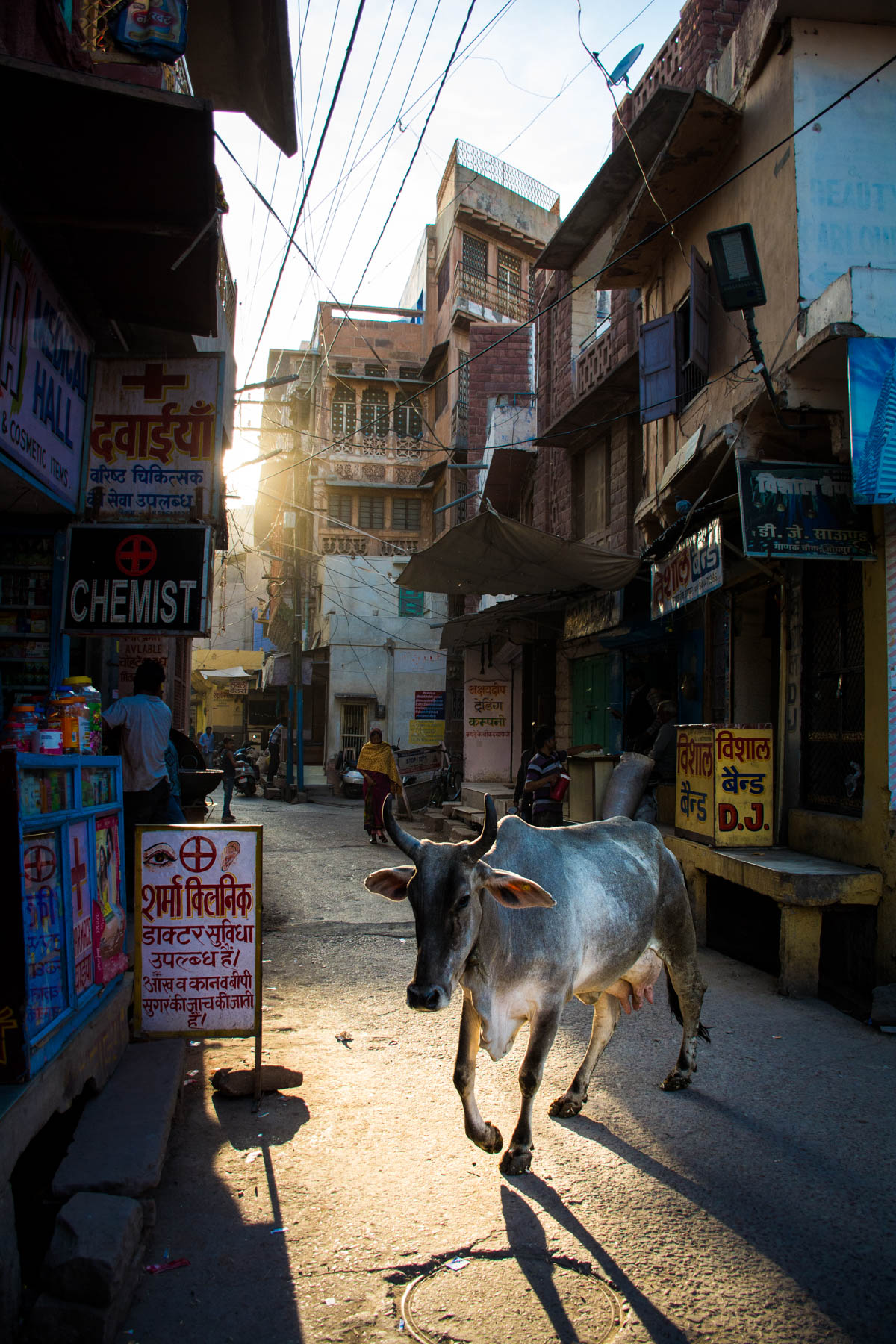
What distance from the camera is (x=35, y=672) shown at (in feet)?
18.2

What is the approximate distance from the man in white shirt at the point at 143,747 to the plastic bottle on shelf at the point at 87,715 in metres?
1.54

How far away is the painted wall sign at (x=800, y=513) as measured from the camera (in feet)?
19.7

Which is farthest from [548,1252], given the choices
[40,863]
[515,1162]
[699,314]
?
[699,314]

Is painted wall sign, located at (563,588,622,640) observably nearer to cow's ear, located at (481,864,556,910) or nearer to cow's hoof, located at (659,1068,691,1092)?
cow's hoof, located at (659,1068,691,1092)

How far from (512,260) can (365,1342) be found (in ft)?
90.0

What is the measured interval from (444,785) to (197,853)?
14.3m

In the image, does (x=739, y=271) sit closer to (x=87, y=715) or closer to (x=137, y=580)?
(x=137, y=580)

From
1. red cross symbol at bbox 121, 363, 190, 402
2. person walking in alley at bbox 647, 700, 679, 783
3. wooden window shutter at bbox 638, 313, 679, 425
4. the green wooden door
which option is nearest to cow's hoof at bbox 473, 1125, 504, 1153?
red cross symbol at bbox 121, 363, 190, 402

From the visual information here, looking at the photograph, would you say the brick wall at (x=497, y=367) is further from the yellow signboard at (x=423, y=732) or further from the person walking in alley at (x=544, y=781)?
the person walking in alley at (x=544, y=781)

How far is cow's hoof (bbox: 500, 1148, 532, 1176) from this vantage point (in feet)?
10.6

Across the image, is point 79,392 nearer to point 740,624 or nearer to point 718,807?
point 718,807

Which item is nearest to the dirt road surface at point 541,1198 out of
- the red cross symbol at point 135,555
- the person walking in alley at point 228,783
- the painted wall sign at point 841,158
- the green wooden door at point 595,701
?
the red cross symbol at point 135,555

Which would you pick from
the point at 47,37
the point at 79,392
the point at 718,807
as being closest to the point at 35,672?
the point at 79,392

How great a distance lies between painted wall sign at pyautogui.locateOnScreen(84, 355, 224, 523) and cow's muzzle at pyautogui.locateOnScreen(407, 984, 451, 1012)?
3.81 m
